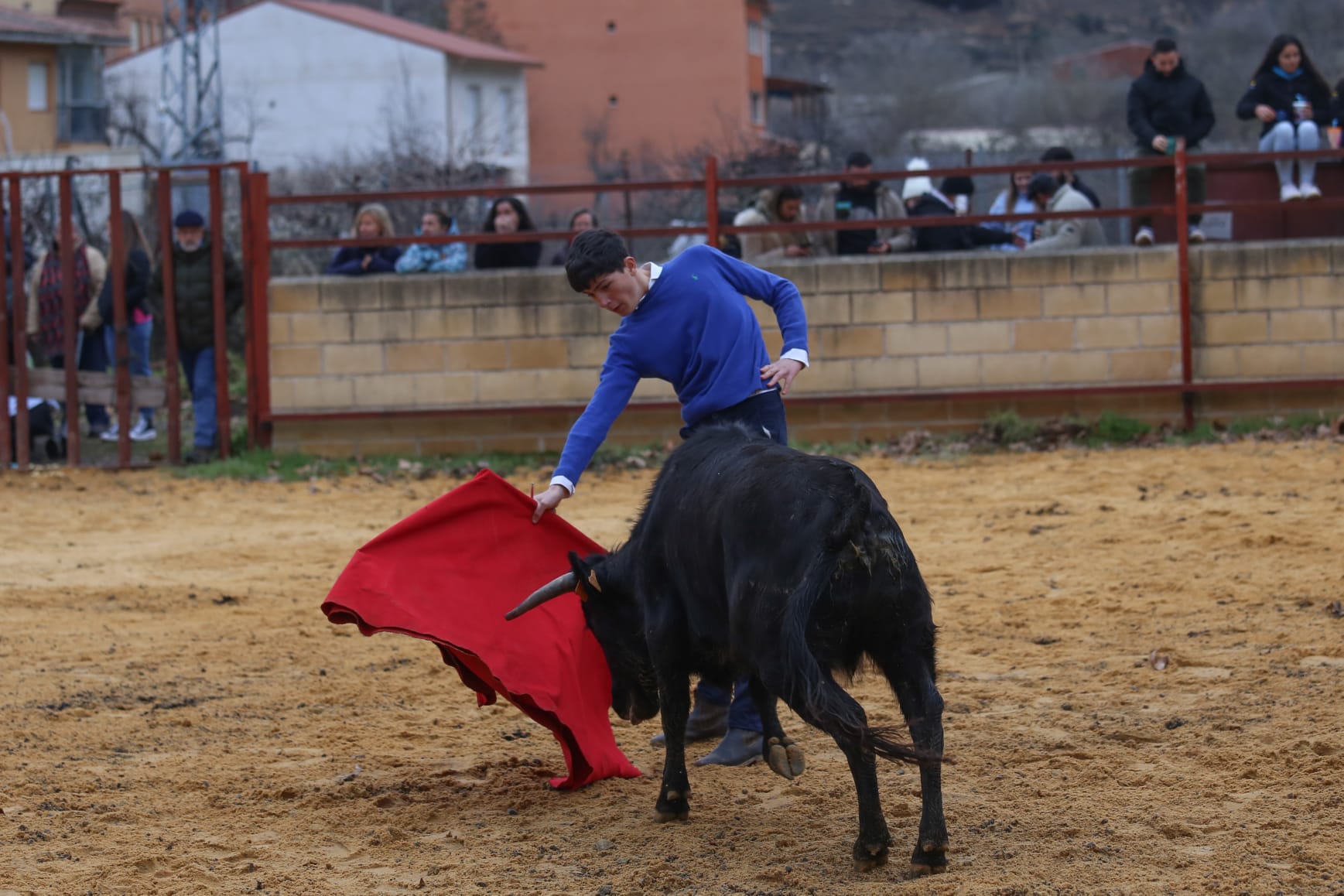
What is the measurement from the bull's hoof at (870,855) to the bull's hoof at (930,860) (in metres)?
0.09

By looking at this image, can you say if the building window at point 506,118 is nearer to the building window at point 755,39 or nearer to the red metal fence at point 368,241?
the building window at point 755,39

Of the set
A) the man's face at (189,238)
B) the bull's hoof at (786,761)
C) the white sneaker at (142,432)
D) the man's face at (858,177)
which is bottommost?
the bull's hoof at (786,761)

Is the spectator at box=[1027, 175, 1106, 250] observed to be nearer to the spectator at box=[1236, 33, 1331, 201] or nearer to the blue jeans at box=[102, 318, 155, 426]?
the spectator at box=[1236, 33, 1331, 201]

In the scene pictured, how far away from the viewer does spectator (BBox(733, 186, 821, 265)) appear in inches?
469

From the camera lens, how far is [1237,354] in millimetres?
11609

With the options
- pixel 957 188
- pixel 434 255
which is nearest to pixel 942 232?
pixel 957 188

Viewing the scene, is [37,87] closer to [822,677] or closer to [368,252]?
[368,252]


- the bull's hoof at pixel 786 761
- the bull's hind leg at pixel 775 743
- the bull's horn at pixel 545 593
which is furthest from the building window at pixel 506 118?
the bull's hoof at pixel 786 761

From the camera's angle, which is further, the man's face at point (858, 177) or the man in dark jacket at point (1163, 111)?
the man in dark jacket at point (1163, 111)

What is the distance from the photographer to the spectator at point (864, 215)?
1200cm

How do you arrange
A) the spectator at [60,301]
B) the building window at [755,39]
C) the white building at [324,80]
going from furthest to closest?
the building window at [755,39]
the white building at [324,80]
the spectator at [60,301]

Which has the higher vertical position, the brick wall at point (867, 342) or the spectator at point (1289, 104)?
the spectator at point (1289, 104)

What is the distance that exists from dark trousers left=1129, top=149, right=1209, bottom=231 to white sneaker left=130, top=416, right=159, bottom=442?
333 inches

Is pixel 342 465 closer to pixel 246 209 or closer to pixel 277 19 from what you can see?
pixel 246 209
